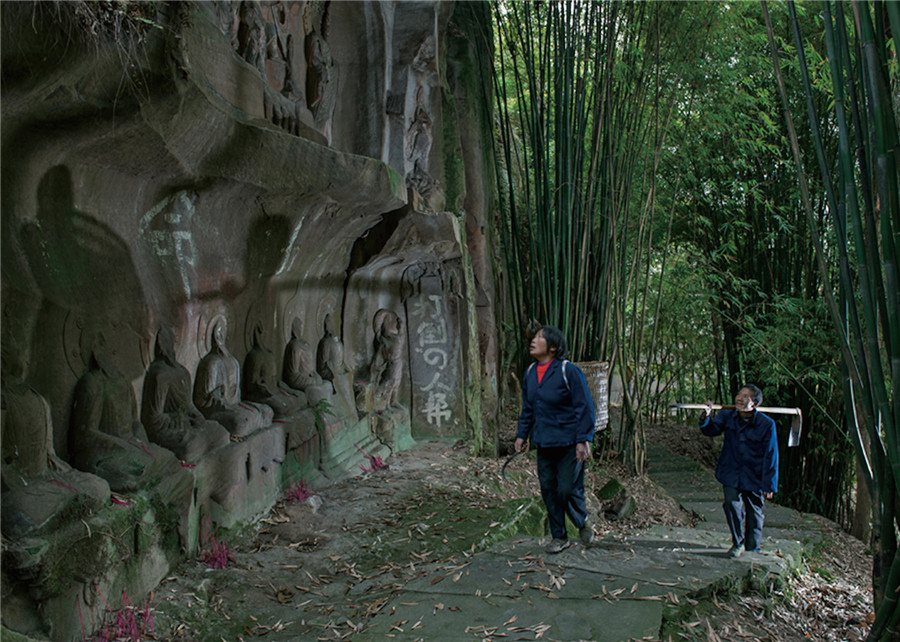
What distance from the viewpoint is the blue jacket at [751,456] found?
3756 mm

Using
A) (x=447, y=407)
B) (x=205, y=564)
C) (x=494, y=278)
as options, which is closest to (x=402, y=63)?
(x=494, y=278)

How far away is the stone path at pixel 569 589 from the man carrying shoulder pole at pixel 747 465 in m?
0.14

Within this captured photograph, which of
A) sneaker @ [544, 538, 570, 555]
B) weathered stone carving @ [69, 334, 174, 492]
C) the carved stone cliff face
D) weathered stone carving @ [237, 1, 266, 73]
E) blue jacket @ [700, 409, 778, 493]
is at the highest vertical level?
weathered stone carving @ [237, 1, 266, 73]

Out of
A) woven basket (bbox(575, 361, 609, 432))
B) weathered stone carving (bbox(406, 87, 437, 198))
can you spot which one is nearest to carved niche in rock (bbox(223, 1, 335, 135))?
weathered stone carving (bbox(406, 87, 437, 198))

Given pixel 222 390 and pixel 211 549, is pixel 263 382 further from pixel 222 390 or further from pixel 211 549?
pixel 211 549

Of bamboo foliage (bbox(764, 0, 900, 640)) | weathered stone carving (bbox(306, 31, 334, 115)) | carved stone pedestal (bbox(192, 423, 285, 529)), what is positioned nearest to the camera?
bamboo foliage (bbox(764, 0, 900, 640))

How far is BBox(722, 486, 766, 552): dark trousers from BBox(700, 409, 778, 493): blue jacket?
7 cm

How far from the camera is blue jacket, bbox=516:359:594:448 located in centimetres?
340

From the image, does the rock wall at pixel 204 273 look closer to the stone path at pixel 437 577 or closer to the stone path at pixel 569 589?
the stone path at pixel 437 577

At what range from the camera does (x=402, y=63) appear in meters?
6.50

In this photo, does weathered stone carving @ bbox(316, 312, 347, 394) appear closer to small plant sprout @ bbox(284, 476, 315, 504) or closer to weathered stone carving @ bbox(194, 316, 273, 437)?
small plant sprout @ bbox(284, 476, 315, 504)

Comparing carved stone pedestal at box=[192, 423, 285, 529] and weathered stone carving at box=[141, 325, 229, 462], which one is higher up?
weathered stone carving at box=[141, 325, 229, 462]

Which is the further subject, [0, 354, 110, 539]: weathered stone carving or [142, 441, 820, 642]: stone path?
[142, 441, 820, 642]: stone path

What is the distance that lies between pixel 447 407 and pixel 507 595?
384 cm
